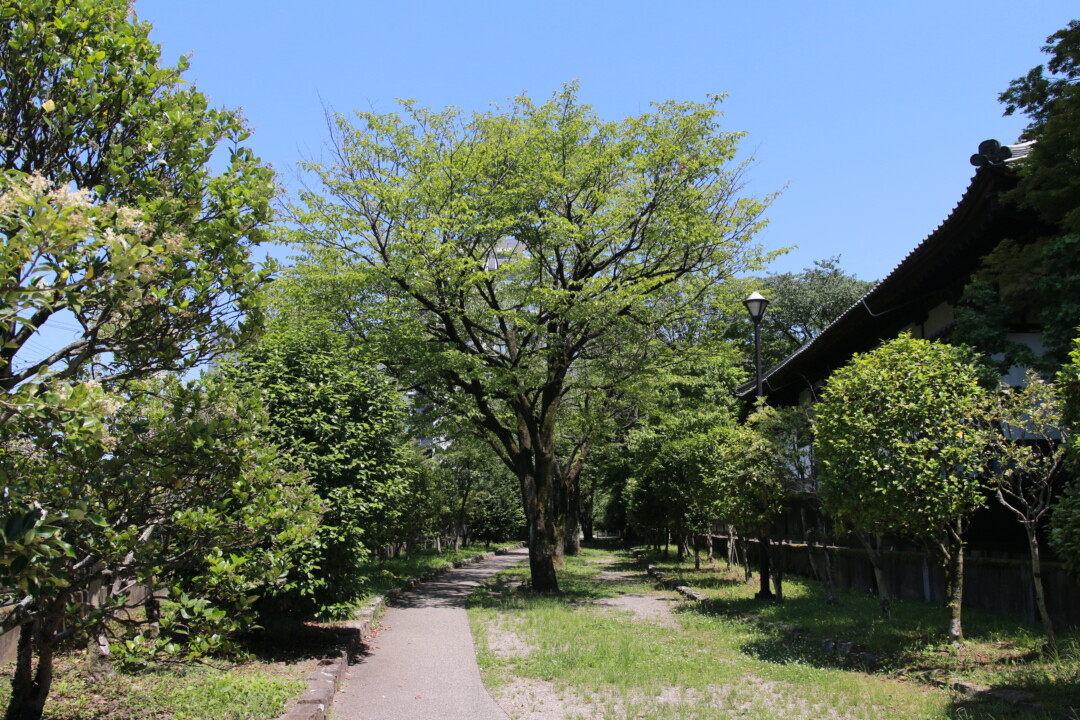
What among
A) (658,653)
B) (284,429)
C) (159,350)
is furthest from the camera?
(658,653)

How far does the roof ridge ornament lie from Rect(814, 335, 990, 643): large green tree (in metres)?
2.42

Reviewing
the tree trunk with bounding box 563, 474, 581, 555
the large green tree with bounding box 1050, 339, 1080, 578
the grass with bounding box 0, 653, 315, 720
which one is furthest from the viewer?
the tree trunk with bounding box 563, 474, 581, 555

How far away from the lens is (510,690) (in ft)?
26.3

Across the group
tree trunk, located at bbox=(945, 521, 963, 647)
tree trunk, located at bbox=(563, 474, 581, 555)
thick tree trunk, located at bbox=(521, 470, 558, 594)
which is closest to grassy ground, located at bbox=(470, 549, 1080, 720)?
tree trunk, located at bbox=(945, 521, 963, 647)

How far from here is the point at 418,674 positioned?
8.91m

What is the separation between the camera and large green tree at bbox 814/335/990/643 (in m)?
8.13

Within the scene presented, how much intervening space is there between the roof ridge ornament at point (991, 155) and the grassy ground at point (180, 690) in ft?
32.7

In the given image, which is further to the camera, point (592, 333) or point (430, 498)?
point (430, 498)

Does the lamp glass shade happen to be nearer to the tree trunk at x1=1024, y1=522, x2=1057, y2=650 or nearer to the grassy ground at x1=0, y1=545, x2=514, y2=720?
the tree trunk at x1=1024, y1=522, x2=1057, y2=650

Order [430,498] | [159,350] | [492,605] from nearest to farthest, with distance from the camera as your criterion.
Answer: [159,350] → [492,605] → [430,498]

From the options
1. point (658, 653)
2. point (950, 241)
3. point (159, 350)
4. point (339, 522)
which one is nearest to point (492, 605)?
point (658, 653)

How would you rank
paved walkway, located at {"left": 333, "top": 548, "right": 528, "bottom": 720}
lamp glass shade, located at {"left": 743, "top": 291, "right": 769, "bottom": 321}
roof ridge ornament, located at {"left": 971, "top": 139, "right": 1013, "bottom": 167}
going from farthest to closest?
lamp glass shade, located at {"left": 743, "top": 291, "right": 769, "bottom": 321}, roof ridge ornament, located at {"left": 971, "top": 139, "right": 1013, "bottom": 167}, paved walkway, located at {"left": 333, "top": 548, "right": 528, "bottom": 720}

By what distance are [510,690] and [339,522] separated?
2.76 meters

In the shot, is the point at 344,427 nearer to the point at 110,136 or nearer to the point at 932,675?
the point at 110,136
